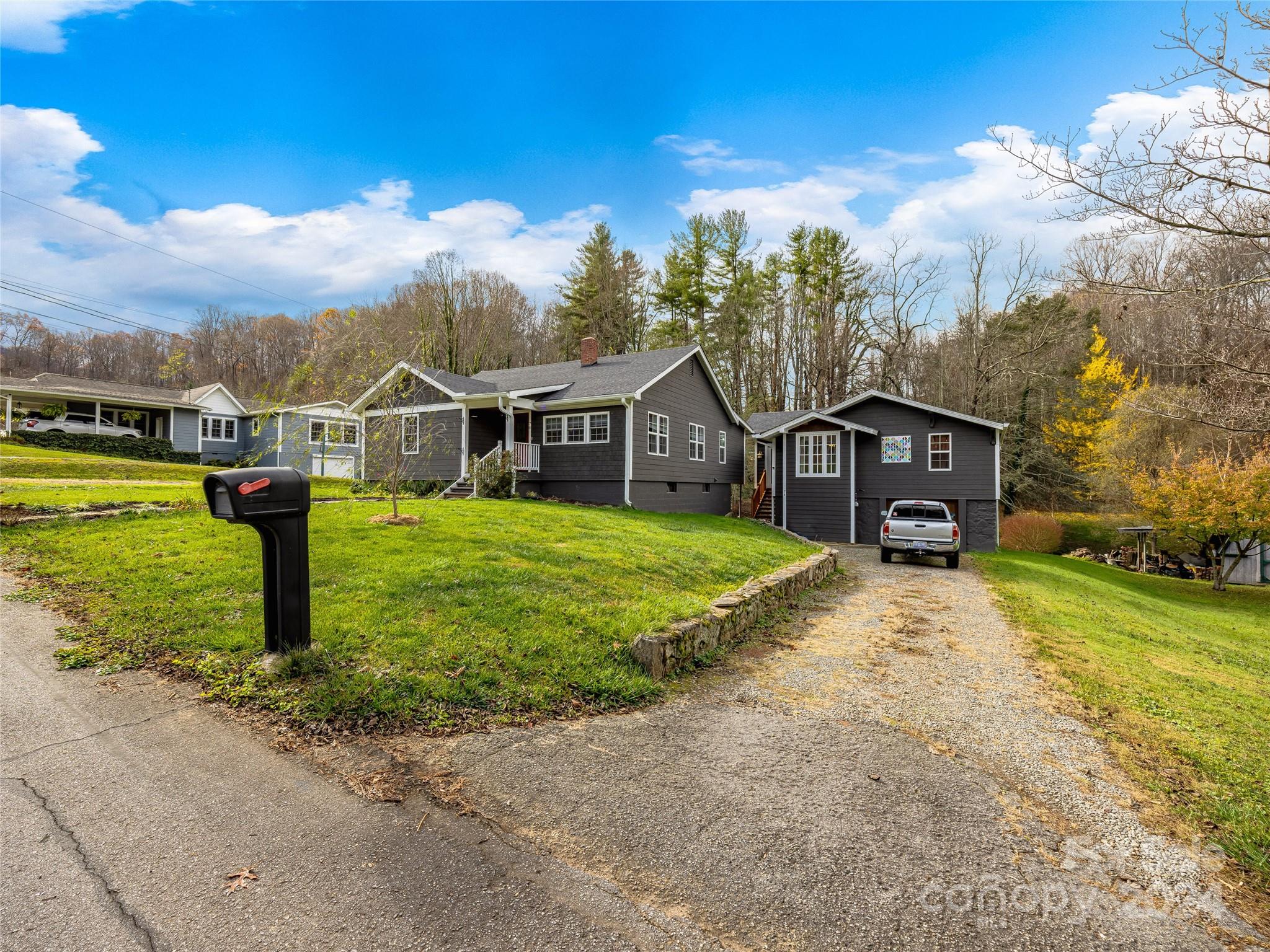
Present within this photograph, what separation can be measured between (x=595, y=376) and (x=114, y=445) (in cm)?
2456

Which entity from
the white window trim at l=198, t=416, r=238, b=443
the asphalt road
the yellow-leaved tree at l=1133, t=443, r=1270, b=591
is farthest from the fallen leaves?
the white window trim at l=198, t=416, r=238, b=443

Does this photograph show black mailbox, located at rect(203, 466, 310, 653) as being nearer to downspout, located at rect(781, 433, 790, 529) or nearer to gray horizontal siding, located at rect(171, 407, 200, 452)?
downspout, located at rect(781, 433, 790, 529)

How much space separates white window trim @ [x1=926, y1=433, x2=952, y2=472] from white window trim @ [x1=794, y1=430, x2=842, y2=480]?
2.87 meters

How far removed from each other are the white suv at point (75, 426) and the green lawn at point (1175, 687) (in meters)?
36.8

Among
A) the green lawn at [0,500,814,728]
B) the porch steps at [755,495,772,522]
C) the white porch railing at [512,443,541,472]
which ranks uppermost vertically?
the white porch railing at [512,443,541,472]

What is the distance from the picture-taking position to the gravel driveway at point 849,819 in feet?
7.48

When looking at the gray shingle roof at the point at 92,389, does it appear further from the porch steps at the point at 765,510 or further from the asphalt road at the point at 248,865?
the asphalt road at the point at 248,865

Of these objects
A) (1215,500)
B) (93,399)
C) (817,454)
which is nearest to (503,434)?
(817,454)

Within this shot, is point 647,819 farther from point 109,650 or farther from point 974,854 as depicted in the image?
point 109,650

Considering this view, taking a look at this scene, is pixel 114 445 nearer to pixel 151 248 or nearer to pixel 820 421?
pixel 151 248

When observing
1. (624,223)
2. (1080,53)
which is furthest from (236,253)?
(1080,53)

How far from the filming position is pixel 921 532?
14.5 meters

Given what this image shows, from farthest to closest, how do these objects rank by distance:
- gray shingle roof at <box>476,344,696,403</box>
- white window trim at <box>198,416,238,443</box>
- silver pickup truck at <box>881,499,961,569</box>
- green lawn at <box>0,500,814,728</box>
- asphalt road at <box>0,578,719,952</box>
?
1. white window trim at <box>198,416,238,443</box>
2. gray shingle roof at <box>476,344,696,403</box>
3. silver pickup truck at <box>881,499,961,569</box>
4. green lawn at <box>0,500,814,728</box>
5. asphalt road at <box>0,578,719,952</box>

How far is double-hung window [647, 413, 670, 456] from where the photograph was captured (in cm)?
1939
